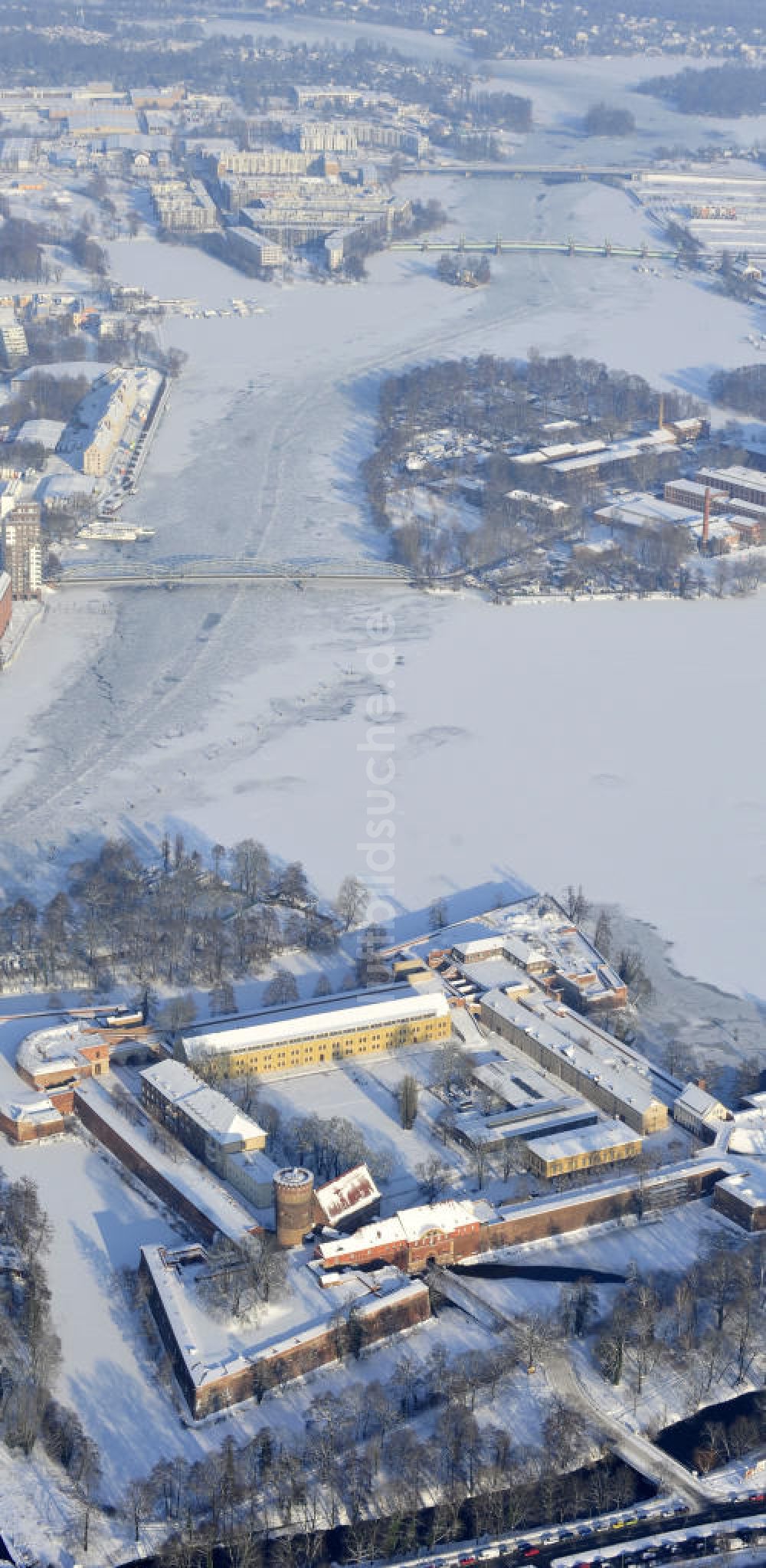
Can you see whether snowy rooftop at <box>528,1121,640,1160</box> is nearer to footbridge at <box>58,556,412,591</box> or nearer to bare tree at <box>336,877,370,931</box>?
bare tree at <box>336,877,370,931</box>

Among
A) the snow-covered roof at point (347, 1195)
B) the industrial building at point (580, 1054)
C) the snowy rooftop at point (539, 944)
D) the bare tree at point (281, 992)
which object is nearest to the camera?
the snow-covered roof at point (347, 1195)

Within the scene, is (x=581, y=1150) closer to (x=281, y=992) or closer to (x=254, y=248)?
(x=281, y=992)

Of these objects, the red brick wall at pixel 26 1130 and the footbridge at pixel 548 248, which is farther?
the footbridge at pixel 548 248

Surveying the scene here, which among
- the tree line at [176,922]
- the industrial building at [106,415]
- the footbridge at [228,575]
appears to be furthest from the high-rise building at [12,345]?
the tree line at [176,922]

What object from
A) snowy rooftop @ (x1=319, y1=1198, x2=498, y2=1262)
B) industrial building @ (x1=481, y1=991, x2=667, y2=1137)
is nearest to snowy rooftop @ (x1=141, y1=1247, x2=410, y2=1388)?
snowy rooftop @ (x1=319, y1=1198, x2=498, y2=1262)

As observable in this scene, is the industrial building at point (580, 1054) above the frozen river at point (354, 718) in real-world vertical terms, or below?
above

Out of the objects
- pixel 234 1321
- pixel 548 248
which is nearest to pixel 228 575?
pixel 234 1321

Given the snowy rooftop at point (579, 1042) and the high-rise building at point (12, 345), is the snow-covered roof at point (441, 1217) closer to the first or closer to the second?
the snowy rooftop at point (579, 1042)
